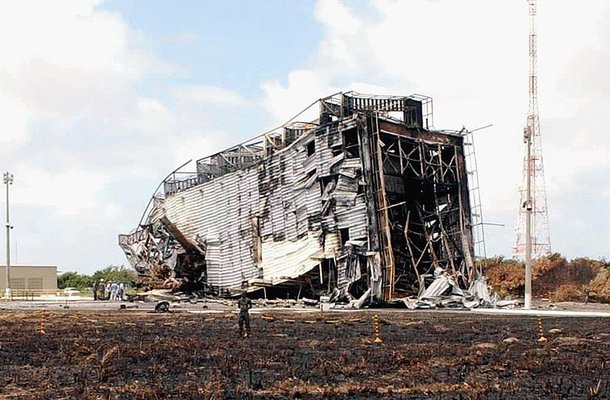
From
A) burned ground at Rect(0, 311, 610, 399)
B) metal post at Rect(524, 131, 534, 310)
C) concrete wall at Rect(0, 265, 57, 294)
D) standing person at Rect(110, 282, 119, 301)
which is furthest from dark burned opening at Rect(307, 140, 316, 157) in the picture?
concrete wall at Rect(0, 265, 57, 294)

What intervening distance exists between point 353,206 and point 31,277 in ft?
217

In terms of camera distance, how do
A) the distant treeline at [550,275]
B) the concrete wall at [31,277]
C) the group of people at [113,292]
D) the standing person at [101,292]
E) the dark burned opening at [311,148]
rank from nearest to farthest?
the dark burned opening at [311,148], the group of people at [113,292], the distant treeline at [550,275], the standing person at [101,292], the concrete wall at [31,277]

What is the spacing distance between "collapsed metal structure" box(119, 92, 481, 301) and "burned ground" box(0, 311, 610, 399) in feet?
66.8

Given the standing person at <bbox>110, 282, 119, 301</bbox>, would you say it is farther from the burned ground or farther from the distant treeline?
the burned ground

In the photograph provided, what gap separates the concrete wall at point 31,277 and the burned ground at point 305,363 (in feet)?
258

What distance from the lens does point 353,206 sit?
46594 millimetres

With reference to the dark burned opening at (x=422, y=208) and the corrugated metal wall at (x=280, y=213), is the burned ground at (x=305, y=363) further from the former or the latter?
the dark burned opening at (x=422, y=208)

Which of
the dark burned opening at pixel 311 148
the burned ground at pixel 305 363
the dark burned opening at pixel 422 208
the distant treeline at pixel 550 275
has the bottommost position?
the burned ground at pixel 305 363

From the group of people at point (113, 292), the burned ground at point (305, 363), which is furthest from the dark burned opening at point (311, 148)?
the burned ground at point (305, 363)

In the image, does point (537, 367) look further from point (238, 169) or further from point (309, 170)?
point (238, 169)

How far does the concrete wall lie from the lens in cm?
9969

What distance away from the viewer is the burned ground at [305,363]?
40.8 ft

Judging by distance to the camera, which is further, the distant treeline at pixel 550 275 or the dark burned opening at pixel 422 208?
the distant treeline at pixel 550 275

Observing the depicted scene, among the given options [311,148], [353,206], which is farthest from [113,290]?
[353,206]
